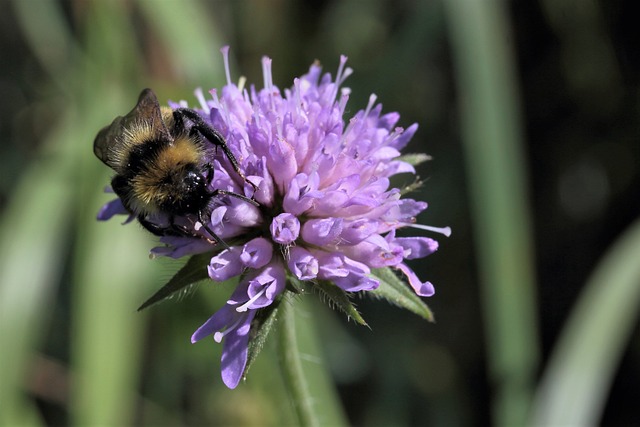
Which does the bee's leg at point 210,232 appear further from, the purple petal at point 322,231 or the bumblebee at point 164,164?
the purple petal at point 322,231

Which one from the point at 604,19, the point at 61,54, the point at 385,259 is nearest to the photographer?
the point at 385,259

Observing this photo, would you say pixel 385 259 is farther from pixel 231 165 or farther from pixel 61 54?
pixel 61 54

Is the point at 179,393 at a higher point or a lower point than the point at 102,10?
lower

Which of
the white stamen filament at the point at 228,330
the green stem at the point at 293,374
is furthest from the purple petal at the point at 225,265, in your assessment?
the green stem at the point at 293,374

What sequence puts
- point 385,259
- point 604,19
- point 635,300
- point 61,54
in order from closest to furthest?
point 385,259
point 635,300
point 604,19
point 61,54

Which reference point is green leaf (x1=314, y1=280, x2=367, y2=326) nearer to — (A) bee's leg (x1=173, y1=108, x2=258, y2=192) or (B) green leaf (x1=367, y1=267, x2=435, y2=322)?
(B) green leaf (x1=367, y1=267, x2=435, y2=322)

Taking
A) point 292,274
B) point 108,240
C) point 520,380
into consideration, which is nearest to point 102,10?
point 108,240

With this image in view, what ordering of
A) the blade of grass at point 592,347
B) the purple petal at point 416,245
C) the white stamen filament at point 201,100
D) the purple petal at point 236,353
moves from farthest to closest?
the blade of grass at point 592,347, the white stamen filament at point 201,100, the purple petal at point 416,245, the purple petal at point 236,353

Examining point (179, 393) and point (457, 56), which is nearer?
point (457, 56)
